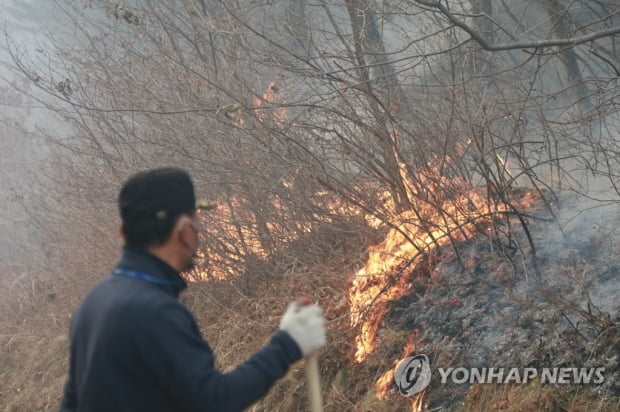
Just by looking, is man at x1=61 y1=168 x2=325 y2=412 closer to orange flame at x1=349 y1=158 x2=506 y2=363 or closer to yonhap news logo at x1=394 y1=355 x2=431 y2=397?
yonhap news logo at x1=394 y1=355 x2=431 y2=397

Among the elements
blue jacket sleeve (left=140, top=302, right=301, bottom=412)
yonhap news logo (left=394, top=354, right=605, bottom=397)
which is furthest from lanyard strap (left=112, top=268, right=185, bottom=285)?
yonhap news logo (left=394, top=354, right=605, bottom=397)

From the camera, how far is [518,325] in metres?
5.16

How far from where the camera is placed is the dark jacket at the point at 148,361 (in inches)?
A: 89.6

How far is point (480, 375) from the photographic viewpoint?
4.98 meters

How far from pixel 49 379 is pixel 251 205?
5.00 meters

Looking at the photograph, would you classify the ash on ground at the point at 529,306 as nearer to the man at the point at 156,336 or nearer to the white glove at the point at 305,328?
the white glove at the point at 305,328

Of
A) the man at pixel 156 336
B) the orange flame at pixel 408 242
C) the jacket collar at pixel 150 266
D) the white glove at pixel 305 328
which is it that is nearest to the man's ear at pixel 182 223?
the man at pixel 156 336

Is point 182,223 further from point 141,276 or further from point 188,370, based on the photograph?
point 188,370

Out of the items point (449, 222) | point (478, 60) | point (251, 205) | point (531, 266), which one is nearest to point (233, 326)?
point (251, 205)

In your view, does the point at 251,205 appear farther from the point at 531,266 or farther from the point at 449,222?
the point at 531,266

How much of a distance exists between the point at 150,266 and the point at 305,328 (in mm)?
659

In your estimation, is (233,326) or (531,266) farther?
(233,326)

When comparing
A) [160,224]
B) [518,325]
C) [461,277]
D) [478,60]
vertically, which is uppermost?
[478,60]

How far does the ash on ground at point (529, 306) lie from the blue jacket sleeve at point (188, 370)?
9.54ft
